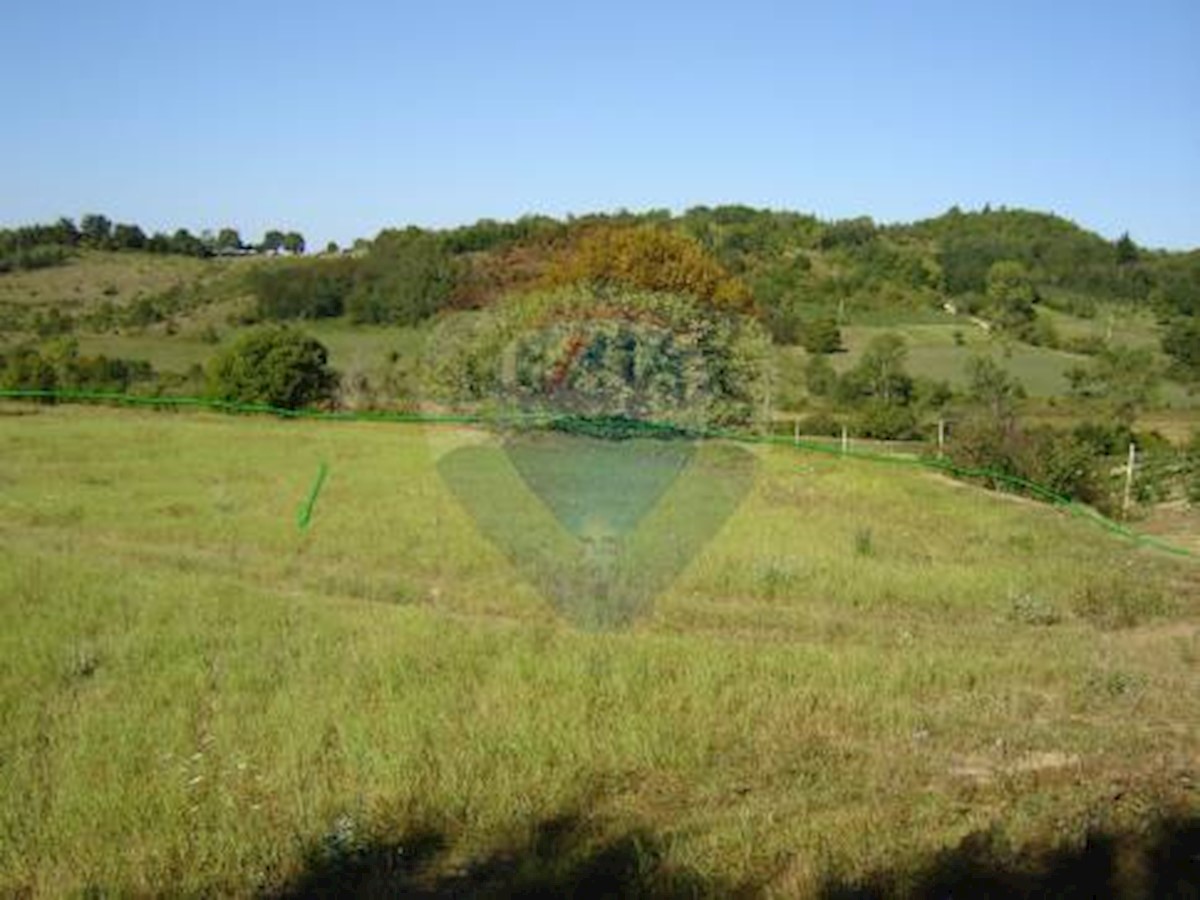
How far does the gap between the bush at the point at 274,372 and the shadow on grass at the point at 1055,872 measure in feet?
94.9

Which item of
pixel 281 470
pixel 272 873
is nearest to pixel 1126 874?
pixel 272 873

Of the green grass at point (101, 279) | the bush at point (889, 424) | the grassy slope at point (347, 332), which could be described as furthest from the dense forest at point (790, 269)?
the green grass at point (101, 279)

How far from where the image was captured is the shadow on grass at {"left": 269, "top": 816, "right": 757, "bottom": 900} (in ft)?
15.6

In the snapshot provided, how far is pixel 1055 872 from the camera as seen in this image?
191 inches

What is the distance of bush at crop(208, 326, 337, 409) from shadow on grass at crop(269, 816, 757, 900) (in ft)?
91.7

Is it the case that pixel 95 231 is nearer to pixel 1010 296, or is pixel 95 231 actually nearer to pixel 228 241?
pixel 228 241

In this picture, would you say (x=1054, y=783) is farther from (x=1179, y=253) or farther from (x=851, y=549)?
(x=1179, y=253)

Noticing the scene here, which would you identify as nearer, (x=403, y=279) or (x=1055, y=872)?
(x=1055, y=872)

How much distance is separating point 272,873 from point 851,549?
31.2 feet

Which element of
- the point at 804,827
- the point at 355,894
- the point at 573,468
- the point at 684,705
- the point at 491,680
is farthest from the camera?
the point at 573,468

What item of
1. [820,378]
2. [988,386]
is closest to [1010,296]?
[820,378]

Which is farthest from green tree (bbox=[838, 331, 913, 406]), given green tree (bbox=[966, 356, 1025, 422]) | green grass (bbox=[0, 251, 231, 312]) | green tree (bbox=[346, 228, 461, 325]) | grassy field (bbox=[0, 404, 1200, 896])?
green grass (bbox=[0, 251, 231, 312])

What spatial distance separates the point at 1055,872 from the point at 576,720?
9.00 ft

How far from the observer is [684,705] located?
7.04 meters
